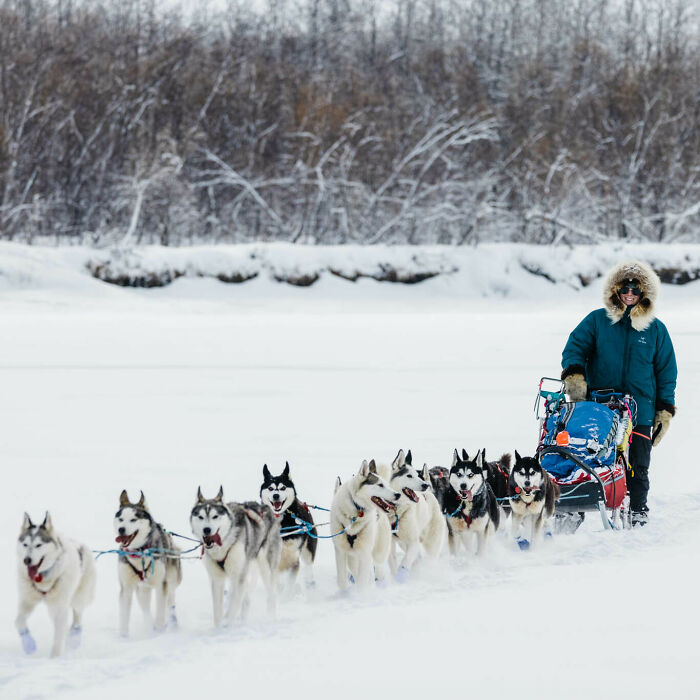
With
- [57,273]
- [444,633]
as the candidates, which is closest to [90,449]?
[444,633]

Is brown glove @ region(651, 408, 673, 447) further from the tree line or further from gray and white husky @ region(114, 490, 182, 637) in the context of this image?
the tree line

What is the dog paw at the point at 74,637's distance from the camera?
10.7ft

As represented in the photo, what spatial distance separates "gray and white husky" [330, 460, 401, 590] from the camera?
13.1 ft

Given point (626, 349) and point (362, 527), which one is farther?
point (626, 349)

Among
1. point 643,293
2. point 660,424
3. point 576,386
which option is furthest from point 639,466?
point 643,293

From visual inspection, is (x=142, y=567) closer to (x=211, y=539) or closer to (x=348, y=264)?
(x=211, y=539)

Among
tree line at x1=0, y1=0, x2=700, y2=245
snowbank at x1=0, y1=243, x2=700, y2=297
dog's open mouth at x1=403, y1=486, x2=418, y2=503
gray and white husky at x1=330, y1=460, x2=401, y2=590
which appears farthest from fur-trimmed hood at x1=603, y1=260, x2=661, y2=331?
tree line at x1=0, y1=0, x2=700, y2=245

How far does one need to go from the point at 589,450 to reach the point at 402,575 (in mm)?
1198

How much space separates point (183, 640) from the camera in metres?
3.30

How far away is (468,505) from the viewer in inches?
176

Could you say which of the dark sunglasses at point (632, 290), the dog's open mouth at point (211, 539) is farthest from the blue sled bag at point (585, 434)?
the dog's open mouth at point (211, 539)

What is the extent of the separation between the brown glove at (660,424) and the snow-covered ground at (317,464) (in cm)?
44

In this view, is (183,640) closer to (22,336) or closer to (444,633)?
(444,633)

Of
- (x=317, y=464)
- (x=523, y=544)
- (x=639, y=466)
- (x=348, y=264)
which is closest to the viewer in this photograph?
(x=523, y=544)
